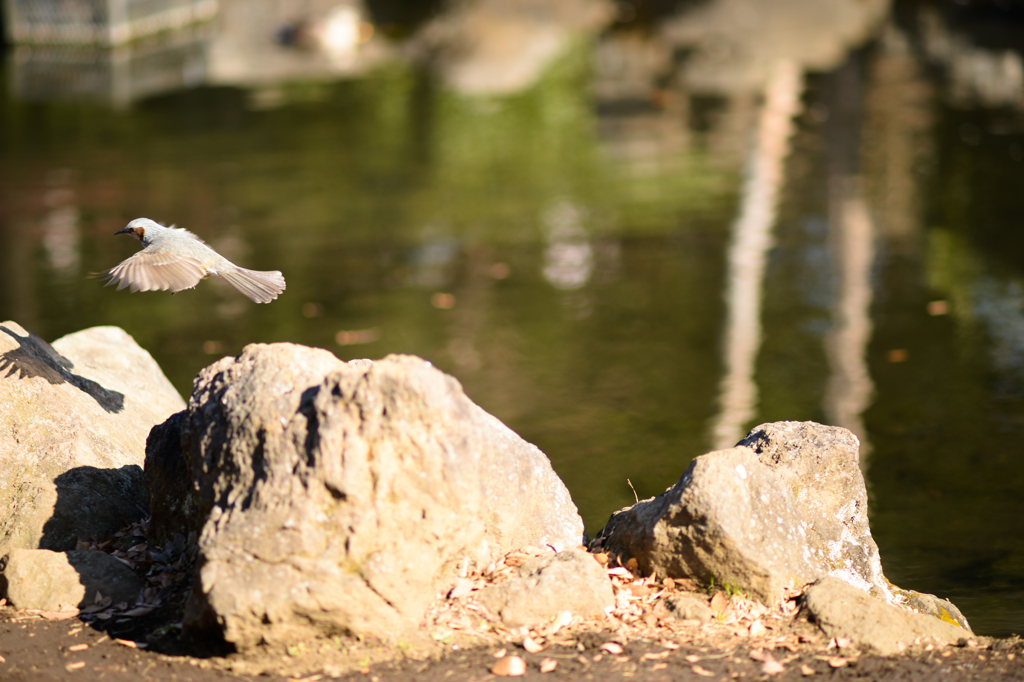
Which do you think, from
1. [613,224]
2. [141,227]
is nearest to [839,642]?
[141,227]

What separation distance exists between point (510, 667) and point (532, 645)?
0.61 ft

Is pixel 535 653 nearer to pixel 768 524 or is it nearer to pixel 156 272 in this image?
pixel 768 524

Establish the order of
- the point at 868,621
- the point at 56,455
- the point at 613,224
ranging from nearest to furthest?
the point at 868,621 < the point at 56,455 < the point at 613,224

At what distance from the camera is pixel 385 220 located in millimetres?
10883

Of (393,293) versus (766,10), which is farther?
(766,10)

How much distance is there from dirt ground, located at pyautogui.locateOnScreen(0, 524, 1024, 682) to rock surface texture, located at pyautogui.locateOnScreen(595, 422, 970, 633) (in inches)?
5.3

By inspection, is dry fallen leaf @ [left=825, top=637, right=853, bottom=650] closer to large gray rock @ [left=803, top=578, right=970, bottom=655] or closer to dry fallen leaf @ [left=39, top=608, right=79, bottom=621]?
large gray rock @ [left=803, top=578, right=970, bottom=655]

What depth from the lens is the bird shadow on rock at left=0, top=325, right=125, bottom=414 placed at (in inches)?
182

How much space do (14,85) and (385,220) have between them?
1005cm

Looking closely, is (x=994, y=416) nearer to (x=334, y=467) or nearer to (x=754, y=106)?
(x=334, y=467)

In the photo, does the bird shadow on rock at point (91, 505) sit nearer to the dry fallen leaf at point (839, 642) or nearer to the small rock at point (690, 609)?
the small rock at point (690, 609)

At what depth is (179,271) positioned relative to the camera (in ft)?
14.5

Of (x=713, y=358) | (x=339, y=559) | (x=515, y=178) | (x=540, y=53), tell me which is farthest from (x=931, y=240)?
(x=540, y=53)

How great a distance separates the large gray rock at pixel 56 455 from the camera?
4523 mm
